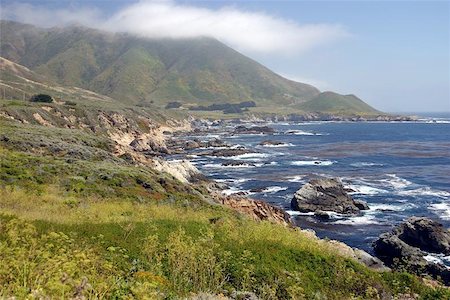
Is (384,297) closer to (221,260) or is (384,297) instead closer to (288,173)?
(221,260)

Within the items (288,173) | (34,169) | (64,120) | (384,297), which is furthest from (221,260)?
(64,120)

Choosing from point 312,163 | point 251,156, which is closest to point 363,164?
point 312,163

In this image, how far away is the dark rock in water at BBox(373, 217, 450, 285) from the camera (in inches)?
1292

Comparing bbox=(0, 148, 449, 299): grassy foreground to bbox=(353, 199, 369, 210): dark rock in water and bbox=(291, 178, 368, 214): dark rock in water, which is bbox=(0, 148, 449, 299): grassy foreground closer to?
bbox=(291, 178, 368, 214): dark rock in water

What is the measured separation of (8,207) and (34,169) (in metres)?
13.1

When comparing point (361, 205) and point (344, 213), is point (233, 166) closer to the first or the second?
point (361, 205)

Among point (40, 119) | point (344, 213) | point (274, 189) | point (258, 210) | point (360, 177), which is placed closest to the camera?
point (258, 210)

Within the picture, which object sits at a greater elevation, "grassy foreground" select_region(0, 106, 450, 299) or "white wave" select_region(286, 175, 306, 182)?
"grassy foreground" select_region(0, 106, 450, 299)

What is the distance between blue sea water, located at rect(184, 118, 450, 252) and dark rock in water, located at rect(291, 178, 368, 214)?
160cm

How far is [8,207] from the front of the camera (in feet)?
70.0

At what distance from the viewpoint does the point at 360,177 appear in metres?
70.6

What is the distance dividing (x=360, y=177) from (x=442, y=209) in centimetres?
2176

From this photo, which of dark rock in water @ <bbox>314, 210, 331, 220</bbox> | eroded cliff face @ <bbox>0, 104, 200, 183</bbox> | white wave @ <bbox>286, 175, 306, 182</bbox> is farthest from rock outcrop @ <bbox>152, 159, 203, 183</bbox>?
dark rock in water @ <bbox>314, 210, 331, 220</bbox>

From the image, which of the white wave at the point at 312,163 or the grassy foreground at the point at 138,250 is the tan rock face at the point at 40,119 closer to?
the grassy foreground at the point at 138,250
